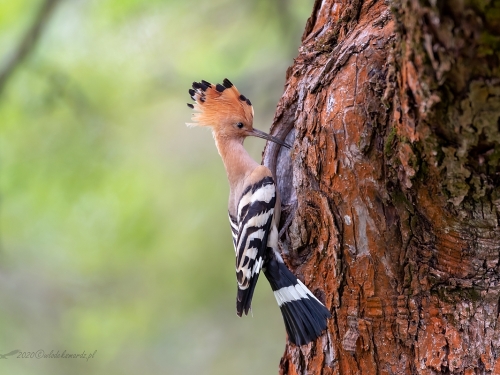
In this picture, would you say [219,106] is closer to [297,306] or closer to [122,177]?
[122,177]

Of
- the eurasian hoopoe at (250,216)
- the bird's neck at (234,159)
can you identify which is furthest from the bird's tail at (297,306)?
the bird's neck at (234,159)

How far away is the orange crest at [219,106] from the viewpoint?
9.06ft

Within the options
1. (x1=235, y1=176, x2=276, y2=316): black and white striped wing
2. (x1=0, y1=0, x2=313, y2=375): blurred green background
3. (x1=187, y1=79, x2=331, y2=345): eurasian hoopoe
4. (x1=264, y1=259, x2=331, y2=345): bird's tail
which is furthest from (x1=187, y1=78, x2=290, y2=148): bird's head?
(x1=264, y1=259, x2=331, y2=345): bird's tail

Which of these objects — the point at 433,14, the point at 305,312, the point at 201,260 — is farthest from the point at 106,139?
the point at 433,14

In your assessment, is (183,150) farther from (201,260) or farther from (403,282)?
(403,282)

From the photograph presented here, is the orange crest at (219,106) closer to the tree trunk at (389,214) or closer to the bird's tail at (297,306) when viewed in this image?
the tree trunk at (389,214)

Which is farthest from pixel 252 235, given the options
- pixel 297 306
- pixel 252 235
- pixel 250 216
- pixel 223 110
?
pixel 223 110

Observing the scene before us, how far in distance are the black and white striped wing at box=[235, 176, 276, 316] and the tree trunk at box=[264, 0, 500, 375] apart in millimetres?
287

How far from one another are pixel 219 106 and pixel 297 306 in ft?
4.03

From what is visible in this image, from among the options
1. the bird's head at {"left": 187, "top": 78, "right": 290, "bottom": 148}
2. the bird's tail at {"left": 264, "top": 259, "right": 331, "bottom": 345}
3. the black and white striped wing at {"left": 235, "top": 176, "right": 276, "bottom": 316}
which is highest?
the bird's head at {"left": 187, "top": 78, "right": 290, "bottom": 148}

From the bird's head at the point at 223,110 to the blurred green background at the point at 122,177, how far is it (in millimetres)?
679

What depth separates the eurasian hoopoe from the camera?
200cm

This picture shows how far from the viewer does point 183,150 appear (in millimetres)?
4133

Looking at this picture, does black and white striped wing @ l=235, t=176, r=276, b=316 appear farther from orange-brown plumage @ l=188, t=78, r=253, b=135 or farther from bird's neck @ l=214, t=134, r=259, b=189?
orange-brown plumage @ l=188, t=78, r=253, b=135
